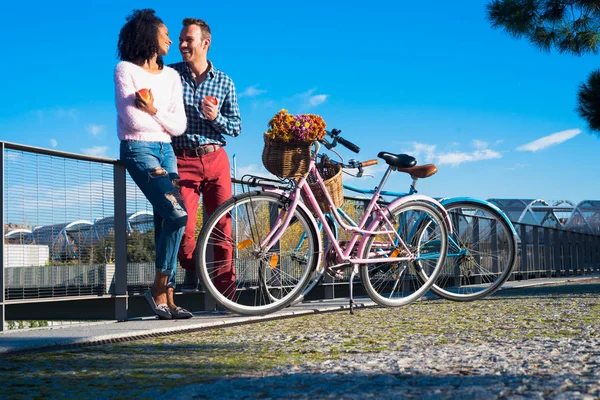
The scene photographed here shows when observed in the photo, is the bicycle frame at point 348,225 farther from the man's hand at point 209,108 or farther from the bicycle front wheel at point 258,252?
the man's hand at point 209,108

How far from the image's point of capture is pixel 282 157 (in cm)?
485

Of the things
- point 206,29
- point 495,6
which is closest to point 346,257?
point 206,29

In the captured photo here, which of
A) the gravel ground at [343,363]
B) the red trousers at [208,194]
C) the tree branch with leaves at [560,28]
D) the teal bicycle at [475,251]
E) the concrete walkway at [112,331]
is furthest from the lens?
the tree branch with leaves at [560,28]

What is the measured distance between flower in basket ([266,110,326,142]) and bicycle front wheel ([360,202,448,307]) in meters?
0.86

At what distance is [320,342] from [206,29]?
2628 mm

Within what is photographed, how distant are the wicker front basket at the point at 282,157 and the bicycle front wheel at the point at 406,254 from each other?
778 mm

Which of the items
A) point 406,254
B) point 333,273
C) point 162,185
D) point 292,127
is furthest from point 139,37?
point 406,254

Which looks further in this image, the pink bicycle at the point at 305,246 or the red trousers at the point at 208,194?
the red trousers at the point at 208,194

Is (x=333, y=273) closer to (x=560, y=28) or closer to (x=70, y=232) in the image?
(x=70, y=232)

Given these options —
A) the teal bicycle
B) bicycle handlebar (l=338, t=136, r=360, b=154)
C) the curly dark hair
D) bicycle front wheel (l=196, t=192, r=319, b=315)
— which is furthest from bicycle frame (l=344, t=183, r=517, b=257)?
the curly dark hair

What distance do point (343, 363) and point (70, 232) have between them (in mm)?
3194

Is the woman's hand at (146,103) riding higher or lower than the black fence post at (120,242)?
higher

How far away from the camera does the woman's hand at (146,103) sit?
4.66m

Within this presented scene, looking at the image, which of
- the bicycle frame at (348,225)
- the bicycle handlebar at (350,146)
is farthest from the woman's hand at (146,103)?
the bicycle handlebar at (350,146)
